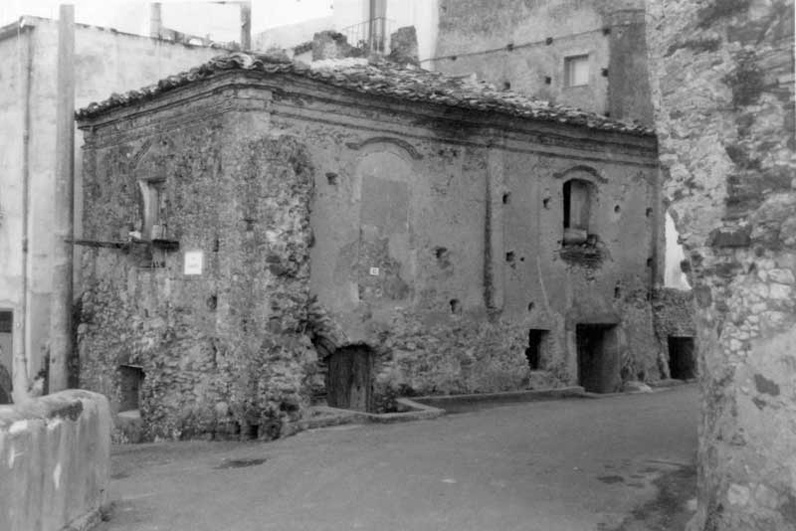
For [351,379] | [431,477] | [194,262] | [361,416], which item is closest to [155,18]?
[194,262]

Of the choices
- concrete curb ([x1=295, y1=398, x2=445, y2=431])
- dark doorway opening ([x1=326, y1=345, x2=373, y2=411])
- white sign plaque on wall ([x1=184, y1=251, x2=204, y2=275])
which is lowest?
concrete curb ([x1=295, y1=398, x2=445, y2=431])

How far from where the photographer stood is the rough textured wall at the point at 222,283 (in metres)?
14.9

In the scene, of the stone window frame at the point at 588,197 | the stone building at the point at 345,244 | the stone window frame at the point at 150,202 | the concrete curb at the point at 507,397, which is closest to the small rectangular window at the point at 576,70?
the stone building at the point at 345,244

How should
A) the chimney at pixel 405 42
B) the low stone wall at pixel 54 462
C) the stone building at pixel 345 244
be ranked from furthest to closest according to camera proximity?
the chimney at pixel 405 42 → the stone building at pixel 345 244 → the low stone wall at pixel 54 462

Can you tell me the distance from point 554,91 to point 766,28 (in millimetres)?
16011

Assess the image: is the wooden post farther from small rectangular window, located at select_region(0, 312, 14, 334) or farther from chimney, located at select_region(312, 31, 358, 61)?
small rectangular window, located at select_region(0, 312, 14, 334)

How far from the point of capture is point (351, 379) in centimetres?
1700

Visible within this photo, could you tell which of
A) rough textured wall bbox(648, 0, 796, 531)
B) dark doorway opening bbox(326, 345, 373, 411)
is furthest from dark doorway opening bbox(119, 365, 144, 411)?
rough textured wall bbox(648, 0, 796, 531)

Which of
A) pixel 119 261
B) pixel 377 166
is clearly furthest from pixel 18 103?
pixel 377 166

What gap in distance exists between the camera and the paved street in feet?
30.4

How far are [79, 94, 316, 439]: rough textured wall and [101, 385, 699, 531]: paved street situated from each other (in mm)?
864

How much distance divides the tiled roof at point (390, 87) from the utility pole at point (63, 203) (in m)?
0.82

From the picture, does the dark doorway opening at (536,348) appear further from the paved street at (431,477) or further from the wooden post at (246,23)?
the wooden post at (246,23)

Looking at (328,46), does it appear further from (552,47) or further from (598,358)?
(598,358)
